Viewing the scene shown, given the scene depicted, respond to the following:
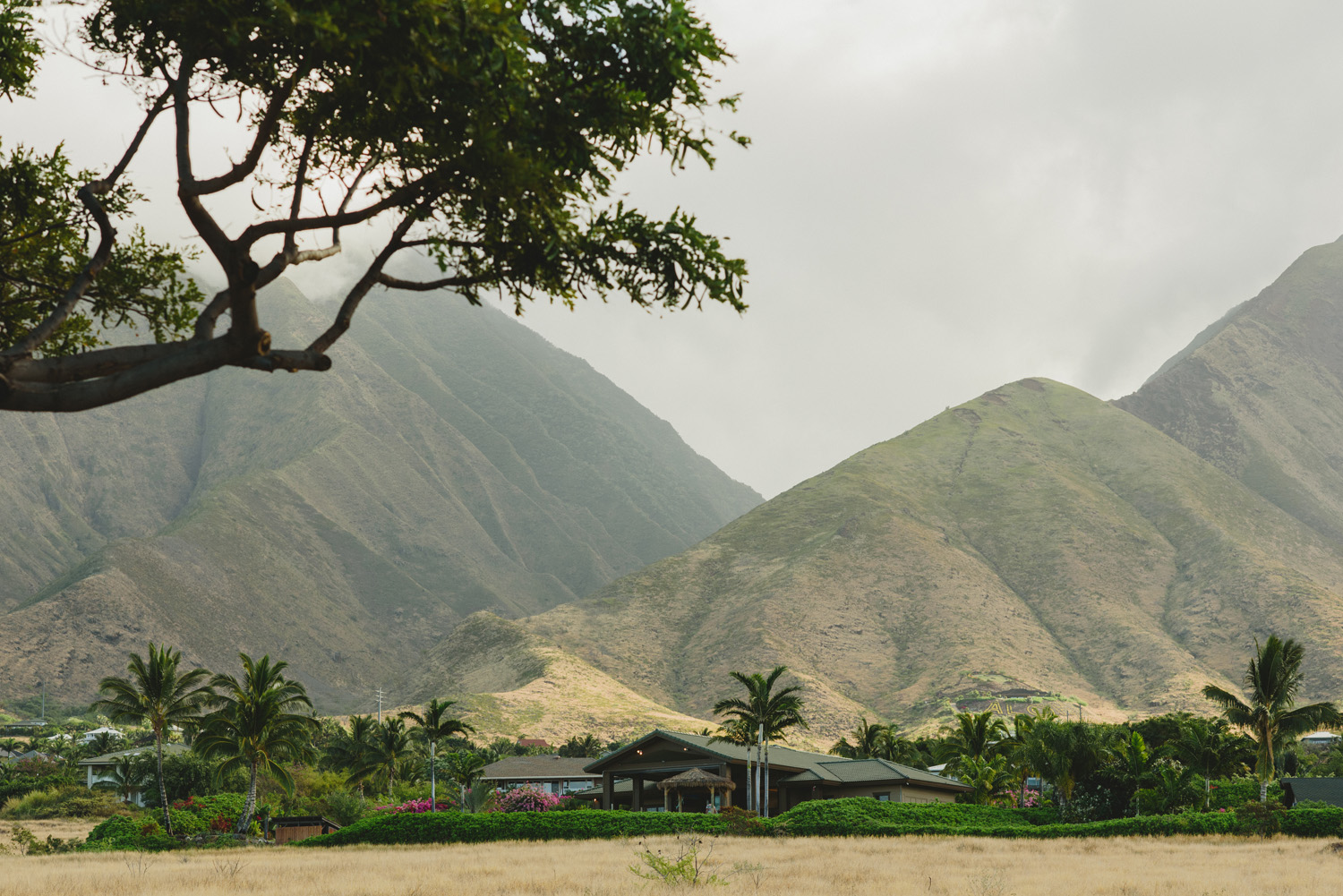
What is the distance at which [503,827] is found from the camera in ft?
146

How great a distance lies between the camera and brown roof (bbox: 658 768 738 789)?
5516 centimetres

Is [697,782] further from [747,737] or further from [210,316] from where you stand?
[210,316]

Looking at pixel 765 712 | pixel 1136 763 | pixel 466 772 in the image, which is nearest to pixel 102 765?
pixel 466 772

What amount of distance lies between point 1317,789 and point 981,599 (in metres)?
93.8

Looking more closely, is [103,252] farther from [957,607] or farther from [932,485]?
Result: [932,485]

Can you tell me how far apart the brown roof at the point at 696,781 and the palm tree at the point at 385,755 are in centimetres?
2395

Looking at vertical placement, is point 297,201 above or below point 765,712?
above

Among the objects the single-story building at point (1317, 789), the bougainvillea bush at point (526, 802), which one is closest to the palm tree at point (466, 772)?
the bougainvillea bush at point (526, 802)

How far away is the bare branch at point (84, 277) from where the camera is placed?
31.9 feet

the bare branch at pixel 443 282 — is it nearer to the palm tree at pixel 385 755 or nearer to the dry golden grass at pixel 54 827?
the dry golden grass at pixel 54 827

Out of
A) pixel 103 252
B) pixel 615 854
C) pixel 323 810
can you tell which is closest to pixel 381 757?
pixel 323 810

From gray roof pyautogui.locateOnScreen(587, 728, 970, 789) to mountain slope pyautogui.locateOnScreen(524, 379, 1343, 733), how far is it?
57954 mm

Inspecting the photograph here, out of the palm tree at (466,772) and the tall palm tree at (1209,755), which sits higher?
the tall palm tree at (1209,755)

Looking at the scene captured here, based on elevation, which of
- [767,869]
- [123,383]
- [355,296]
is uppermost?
[355,296]
